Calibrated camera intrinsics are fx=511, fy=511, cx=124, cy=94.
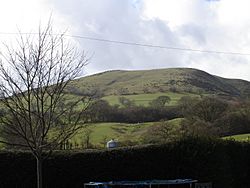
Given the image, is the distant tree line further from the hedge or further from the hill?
the hedge

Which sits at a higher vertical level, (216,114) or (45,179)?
(216,114)

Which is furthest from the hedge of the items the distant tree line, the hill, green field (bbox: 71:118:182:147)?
the hill

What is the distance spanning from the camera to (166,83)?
111m

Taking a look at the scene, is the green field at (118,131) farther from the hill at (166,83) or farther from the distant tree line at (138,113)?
the hill at (166,83)

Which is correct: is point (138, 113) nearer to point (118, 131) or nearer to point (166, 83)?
point (118, 131)

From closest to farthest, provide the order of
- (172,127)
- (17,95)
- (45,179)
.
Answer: (17,95), (45,179), (172,127)

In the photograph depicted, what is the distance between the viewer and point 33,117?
1708 centimetres

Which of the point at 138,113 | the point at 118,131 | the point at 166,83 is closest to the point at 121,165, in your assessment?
the point at 118,131

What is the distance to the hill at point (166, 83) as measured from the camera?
10031 cm

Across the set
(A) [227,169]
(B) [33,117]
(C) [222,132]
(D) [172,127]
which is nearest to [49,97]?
(B) [33,117]

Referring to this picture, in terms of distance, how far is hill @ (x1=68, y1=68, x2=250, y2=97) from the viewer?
329ft

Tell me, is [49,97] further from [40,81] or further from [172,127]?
[172,127]

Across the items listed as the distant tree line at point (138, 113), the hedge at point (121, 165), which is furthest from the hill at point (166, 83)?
the hedge at point (121, 165)

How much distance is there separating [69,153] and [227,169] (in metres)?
7.01
